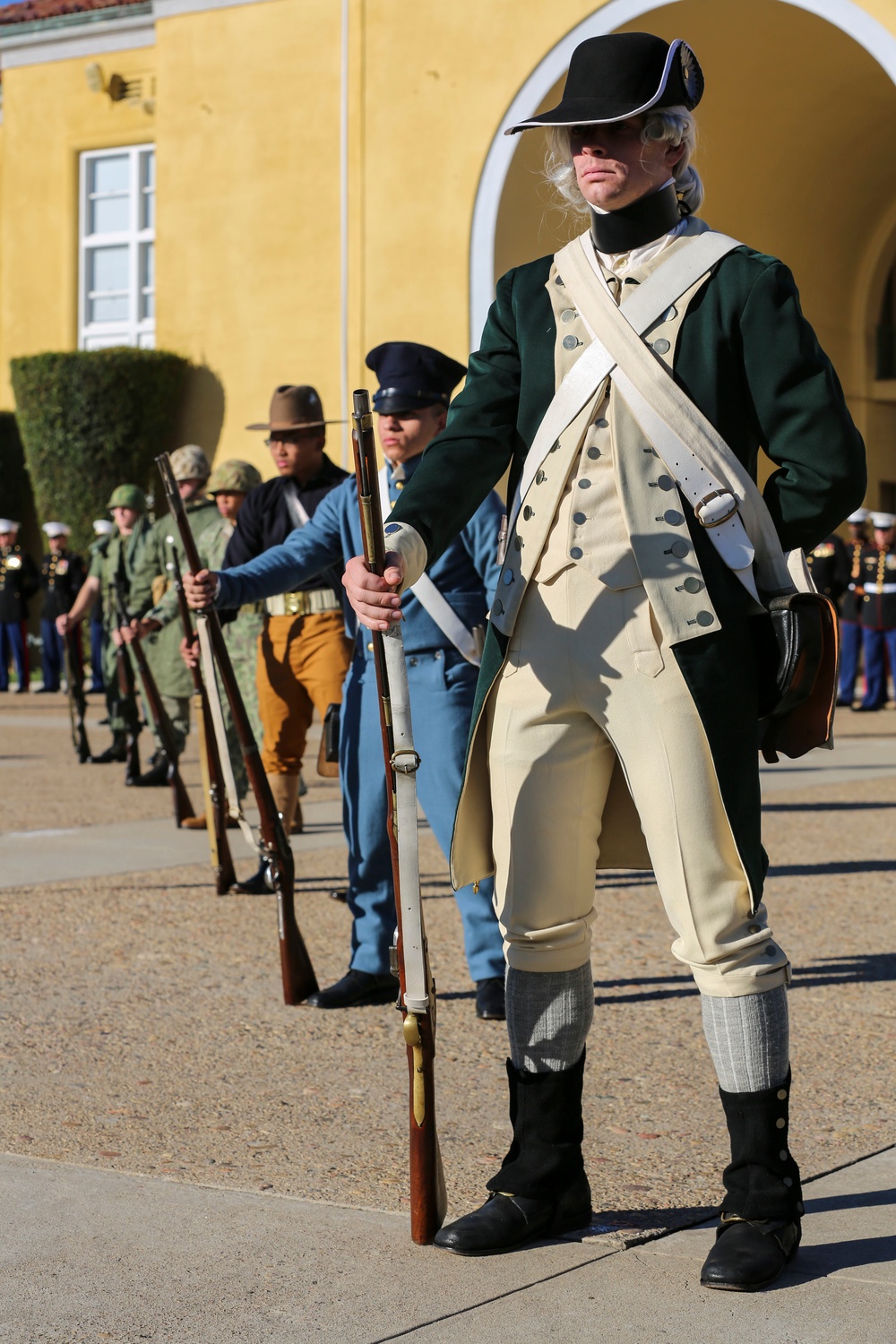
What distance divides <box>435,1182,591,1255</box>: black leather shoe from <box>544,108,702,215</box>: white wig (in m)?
1.77

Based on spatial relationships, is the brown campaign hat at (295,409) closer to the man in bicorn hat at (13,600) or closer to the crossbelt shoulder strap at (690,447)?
the crossbelt shoulder strap at (690,447)

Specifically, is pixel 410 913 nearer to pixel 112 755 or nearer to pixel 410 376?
pixel 410 376

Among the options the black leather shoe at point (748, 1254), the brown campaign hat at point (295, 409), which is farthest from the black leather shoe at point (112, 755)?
the black leather shoe at point (748, 1254)

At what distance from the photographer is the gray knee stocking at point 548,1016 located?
3.30 m

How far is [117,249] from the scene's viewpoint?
21.8 metres

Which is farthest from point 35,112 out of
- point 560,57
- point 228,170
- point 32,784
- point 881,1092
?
point 881,1092

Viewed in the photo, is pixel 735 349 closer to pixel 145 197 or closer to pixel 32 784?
pixel 32 784

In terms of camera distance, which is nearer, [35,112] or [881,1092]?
[881,1092]

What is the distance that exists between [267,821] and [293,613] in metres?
1.81

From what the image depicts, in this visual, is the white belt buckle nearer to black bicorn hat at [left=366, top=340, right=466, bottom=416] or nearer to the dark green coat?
the dark green coat

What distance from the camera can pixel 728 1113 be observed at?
3184 mm

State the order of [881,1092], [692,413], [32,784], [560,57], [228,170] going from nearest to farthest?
[692,413] < [881,1092] < [32,784] < [560,57] < [228,170]

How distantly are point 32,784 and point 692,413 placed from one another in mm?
8448

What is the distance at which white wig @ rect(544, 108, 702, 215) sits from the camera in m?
3.17
